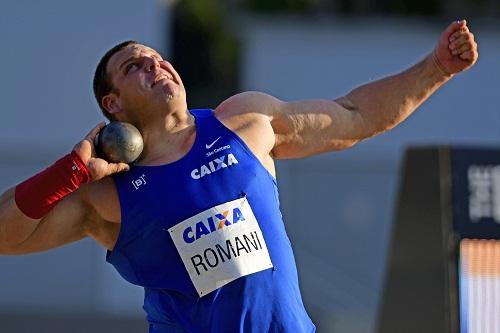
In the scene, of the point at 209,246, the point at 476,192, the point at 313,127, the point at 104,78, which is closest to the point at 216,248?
the point at 209,246

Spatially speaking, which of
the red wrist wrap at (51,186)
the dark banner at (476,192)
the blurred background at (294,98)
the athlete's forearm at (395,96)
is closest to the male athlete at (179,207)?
the red wrist wrap at (51,186)

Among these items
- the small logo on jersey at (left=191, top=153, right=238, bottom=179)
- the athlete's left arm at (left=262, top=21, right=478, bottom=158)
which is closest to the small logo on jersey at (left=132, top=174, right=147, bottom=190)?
the small logo on jersey at (left=191, top=153, right=238, bottom=179)

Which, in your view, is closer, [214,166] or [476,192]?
[214,166]

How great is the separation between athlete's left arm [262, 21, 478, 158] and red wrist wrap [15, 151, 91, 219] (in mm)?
834

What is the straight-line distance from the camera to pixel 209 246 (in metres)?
4.93

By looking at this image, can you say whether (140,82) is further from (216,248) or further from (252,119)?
(216,248)

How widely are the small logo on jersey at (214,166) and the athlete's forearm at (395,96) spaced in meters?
0.68

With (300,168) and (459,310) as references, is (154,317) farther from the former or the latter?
(300,168)

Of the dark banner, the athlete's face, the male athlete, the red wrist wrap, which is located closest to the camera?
the red wrist wrap

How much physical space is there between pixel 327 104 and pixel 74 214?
1.12m

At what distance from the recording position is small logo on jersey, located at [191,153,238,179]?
500 centimetres

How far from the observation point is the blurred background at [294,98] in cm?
1388

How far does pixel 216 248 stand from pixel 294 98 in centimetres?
1230

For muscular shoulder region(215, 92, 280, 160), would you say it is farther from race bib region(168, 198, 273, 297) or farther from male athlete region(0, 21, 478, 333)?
race bib region(168, 198, 273, 297)
